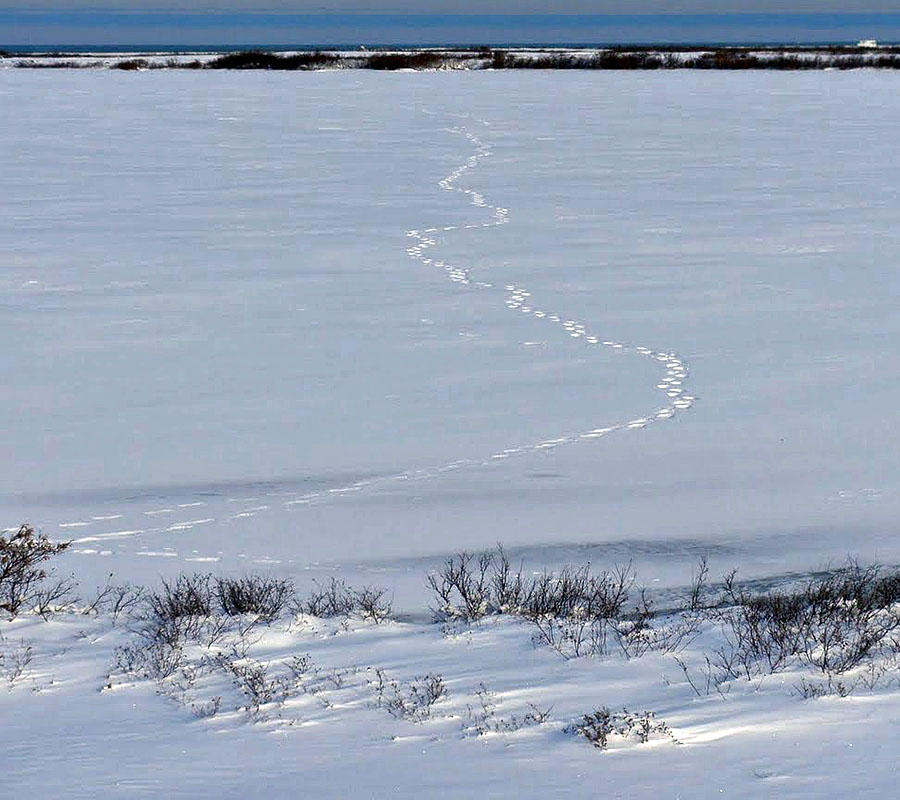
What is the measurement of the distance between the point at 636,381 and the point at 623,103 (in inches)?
994

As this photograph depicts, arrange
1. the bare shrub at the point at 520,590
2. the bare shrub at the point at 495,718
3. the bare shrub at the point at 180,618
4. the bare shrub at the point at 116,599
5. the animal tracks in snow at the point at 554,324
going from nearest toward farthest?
the bare shrub at the point at 495,718
the bare shrub at the point at 180,618
the bare shrub at the point at 520,590
the bare shrub at the point at 116,599
the animal tracks in snow at the point at 554,324

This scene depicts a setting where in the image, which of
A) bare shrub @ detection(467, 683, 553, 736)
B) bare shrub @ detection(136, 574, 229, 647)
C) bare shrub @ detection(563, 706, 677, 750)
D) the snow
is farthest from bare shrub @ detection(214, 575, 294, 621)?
bare shrub @ detection(563, 706, 677, 750)

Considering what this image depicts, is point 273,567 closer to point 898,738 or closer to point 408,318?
point 898,738

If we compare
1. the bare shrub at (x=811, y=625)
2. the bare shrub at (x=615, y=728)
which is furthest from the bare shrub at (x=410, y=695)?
the bare shrub at (x=811, y=625)

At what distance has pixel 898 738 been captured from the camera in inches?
145

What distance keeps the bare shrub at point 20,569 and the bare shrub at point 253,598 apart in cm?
68

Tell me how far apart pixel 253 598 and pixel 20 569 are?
905 millimetres

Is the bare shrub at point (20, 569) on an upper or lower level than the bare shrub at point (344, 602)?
upper

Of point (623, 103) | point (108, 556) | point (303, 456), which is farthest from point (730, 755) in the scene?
point (623, 103)

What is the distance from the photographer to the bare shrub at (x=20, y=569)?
4.97 metres

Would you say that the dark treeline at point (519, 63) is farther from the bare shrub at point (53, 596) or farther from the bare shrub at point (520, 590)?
the bare shrub at point (53, 596)

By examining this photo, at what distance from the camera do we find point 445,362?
865 centimetres

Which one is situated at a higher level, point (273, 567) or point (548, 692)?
point (273, 567)

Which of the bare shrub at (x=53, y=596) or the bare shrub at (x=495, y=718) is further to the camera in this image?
the bare shrub at (x=53, y=596)
